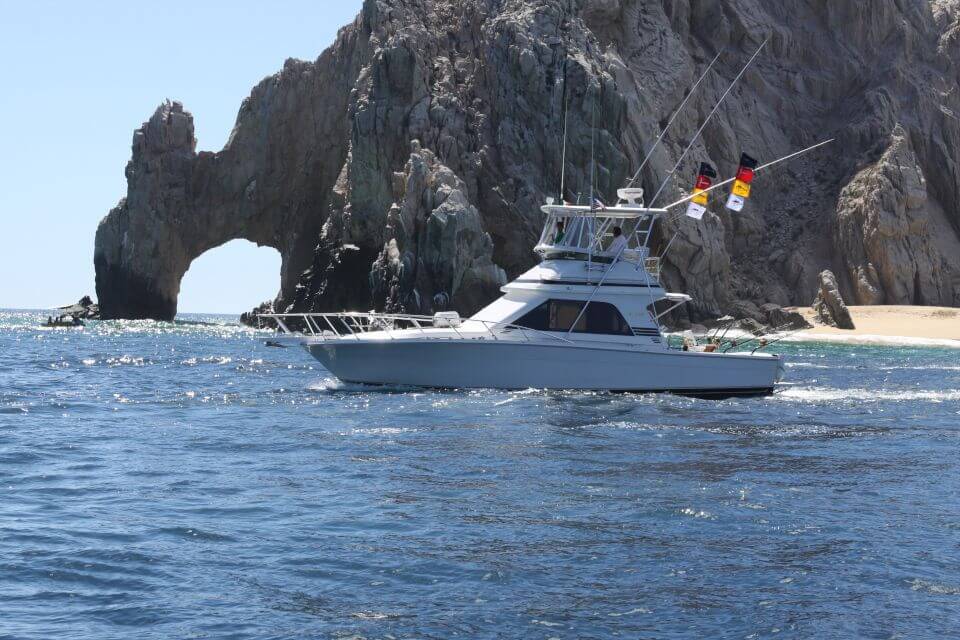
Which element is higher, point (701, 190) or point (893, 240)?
point (893, 240)

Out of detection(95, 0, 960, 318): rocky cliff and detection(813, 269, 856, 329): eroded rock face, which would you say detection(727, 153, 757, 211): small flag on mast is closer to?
detection(95, 0, 960, 318): rocky cliff

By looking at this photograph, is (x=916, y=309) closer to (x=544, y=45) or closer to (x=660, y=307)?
(x=660, y=307)

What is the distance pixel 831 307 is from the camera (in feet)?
238

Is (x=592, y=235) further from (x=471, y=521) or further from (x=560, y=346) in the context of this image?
(x=471, y=521)

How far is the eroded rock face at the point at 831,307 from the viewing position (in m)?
72.1

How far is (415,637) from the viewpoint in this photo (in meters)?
8.87

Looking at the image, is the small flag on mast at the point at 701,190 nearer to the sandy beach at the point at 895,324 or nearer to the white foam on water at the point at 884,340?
the white foam on water at the point at 884,340

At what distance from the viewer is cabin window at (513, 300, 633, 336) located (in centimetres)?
2839

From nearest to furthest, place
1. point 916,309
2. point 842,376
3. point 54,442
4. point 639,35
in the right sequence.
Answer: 1. point 54,442
2. point 842,376
3. point 916,309
4. point 639,35

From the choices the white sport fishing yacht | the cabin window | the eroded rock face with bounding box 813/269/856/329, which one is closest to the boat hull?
the white sport fishing yacht

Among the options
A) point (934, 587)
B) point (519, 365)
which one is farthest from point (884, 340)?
point (934, 587)

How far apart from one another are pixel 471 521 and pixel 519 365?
50.3 ft

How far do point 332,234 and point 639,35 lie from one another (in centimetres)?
3009

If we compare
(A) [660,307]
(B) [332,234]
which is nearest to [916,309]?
(A) [660,307]
